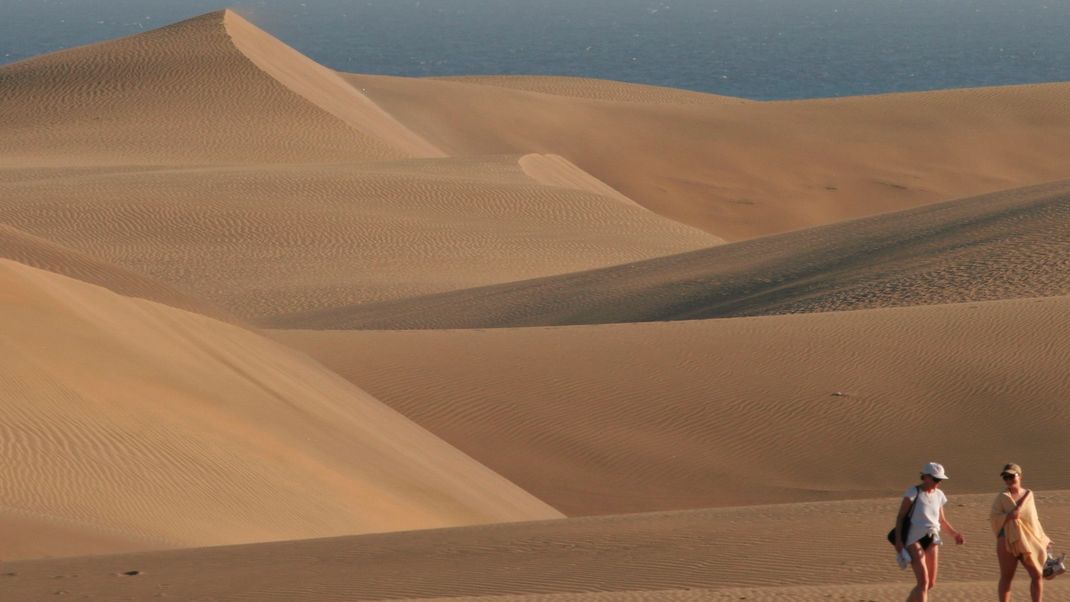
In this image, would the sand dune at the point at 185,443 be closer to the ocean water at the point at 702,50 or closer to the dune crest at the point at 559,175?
the dune crest at the point at 559,175

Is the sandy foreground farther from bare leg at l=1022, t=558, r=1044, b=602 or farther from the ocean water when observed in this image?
the ocean water

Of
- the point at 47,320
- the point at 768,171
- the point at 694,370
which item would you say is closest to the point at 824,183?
the point at 768,171

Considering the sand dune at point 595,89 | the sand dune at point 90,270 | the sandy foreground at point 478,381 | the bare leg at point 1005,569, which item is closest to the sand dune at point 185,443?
the sandy foreground at point 478,381

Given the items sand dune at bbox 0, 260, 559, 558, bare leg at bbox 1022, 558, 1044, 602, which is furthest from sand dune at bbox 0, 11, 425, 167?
bare leg at bbox 1022, 558, 1044, 602

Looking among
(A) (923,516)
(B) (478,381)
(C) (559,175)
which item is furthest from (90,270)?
(C) (559,175)

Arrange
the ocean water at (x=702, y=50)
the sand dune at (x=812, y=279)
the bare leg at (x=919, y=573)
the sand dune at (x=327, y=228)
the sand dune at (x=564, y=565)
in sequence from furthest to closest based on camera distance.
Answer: the ocean water at (x=702, y=50) < the sand dune at (x=327, y=228) < the sand dune at (x=812, y=279) < the sand dune at (x=564, y=565) < the bare leg at (x=919, y=573)
